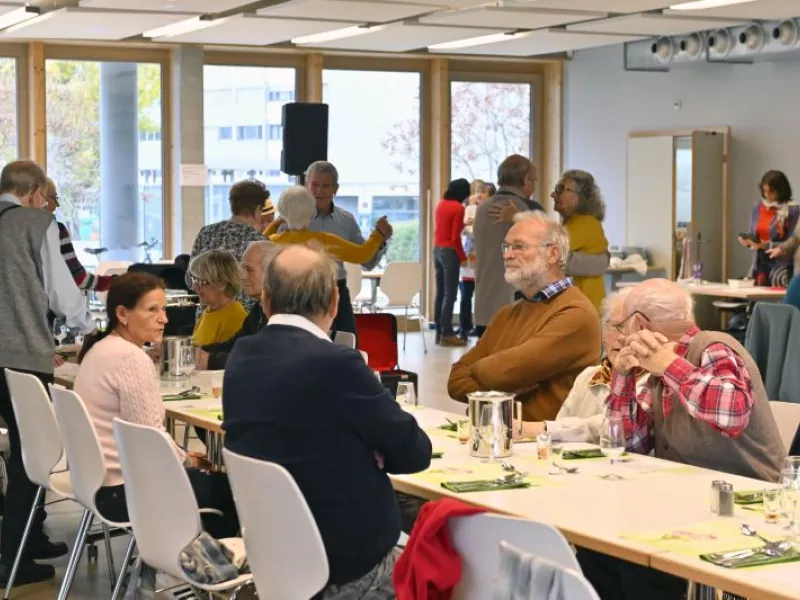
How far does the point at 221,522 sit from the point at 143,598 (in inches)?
15.4

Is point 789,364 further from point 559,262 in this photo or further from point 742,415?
point 742,415

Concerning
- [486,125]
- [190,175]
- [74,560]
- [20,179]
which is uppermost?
[486,125]

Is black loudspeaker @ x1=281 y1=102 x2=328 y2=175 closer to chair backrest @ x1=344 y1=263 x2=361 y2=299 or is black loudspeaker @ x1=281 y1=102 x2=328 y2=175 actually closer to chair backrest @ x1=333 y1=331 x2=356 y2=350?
chair backrest @ x1=344 y1=263 x2=361 y2=299

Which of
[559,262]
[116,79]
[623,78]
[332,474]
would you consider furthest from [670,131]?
[332,474]

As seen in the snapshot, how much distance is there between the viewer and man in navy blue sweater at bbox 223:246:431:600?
3.33m

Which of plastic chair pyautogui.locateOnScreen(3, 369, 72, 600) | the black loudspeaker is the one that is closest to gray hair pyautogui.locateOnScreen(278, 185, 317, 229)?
plastic chair pyautogui.locateOnScreen(3, 369, 72, 600)

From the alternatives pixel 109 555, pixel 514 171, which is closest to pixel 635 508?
pixel 109 555

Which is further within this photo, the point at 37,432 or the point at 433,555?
the point at 37,432

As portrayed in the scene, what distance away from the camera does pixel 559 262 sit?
5.12 metres

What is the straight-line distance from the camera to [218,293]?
21.0ft

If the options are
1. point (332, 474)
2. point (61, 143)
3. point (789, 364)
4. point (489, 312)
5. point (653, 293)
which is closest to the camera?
point (332, 474)

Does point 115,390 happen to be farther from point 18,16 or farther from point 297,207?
point 18,16

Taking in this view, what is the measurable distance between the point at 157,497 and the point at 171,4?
702 cm

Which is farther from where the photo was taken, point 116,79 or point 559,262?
point 116,79
